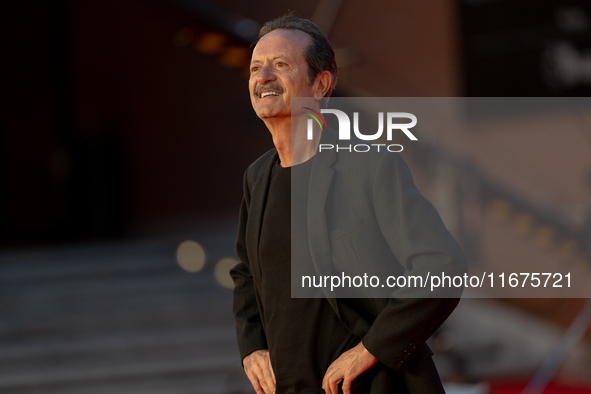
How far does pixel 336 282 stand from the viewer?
59.1 inches

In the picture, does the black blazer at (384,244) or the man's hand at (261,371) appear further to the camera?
the man's hand at (261,371)

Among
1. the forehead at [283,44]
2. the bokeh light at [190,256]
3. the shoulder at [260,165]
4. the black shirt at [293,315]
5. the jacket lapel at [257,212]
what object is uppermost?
the bokeh light at [190,256]

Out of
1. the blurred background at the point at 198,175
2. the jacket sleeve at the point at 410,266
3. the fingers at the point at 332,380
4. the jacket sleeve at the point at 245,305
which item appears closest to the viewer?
the jacket sleeve at the point at 410,266

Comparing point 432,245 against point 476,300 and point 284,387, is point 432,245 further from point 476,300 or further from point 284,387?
point 476,300

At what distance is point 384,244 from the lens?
1496mm

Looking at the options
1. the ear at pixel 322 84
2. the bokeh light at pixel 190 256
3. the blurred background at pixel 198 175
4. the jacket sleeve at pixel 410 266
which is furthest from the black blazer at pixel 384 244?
the bokeh light at pixel 190 256

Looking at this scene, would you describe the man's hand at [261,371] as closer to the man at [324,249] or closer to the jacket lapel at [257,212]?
the man at [324,249]

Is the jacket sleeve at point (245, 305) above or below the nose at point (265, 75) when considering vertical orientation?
below

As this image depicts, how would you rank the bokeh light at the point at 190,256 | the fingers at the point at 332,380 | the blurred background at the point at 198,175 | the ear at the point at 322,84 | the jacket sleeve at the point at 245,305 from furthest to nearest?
1. the bokeh light at the point at 190,256
2. the blurred background at the point at 198,175
3. the jacket sleeve at the point at 245,305
4. the ear at the point at 322,84
5. the fingers at the point at 332,380

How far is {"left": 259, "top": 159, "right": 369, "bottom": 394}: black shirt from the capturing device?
1517 mm

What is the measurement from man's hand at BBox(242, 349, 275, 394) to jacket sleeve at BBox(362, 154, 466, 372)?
0.34 m

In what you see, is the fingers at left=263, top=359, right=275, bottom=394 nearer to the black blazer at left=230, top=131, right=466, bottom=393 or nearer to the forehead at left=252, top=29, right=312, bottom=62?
the black blazer at left=230, top=131, right=466, bottom=393

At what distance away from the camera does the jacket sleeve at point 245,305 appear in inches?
66.9

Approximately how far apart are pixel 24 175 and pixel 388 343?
386 inches
